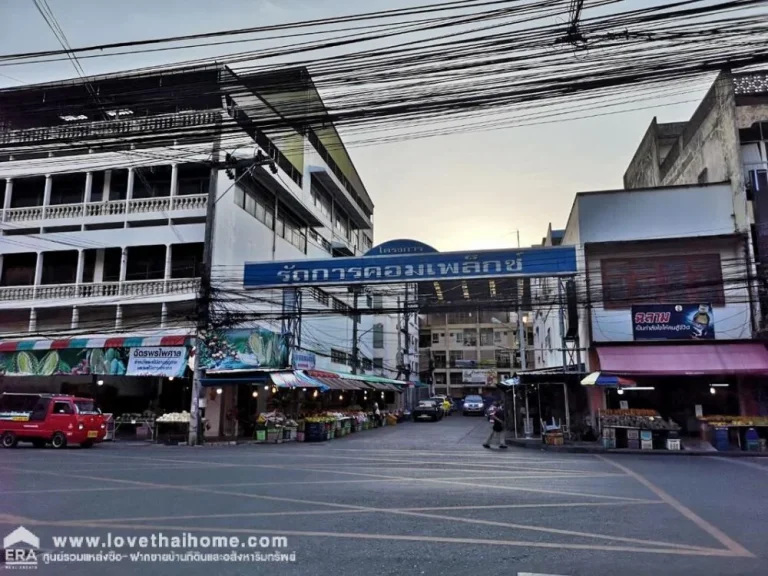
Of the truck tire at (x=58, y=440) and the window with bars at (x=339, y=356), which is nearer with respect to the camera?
the truck tire at (x=58, y=440)

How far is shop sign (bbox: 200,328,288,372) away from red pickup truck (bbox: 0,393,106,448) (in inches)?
181

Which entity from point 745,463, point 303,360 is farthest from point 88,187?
point 745,463

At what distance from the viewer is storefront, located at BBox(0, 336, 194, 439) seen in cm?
2333

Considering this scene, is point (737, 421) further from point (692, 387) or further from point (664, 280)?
point (664, 280)

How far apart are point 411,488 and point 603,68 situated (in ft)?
26.3

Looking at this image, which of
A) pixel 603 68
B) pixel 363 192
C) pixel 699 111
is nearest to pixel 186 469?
pixel 603 68

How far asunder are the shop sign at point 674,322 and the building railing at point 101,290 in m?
18.3

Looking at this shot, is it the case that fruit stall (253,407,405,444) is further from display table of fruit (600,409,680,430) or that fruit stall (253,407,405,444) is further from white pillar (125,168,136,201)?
white pillar (125,168,136,201)

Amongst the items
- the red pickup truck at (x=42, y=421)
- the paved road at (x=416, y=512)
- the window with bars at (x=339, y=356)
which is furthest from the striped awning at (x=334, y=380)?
the paved road at (x=416, y=512)

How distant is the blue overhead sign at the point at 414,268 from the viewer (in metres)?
22.0

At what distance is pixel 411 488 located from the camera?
10562 mm

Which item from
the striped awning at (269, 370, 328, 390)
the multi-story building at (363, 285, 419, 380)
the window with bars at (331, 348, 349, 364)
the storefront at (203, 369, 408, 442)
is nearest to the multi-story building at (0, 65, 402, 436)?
the striped awning at (269, 370, 328, 390)

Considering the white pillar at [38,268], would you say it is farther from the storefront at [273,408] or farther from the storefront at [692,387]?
the storefront at [692,387]

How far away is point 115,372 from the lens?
23.7 metres
